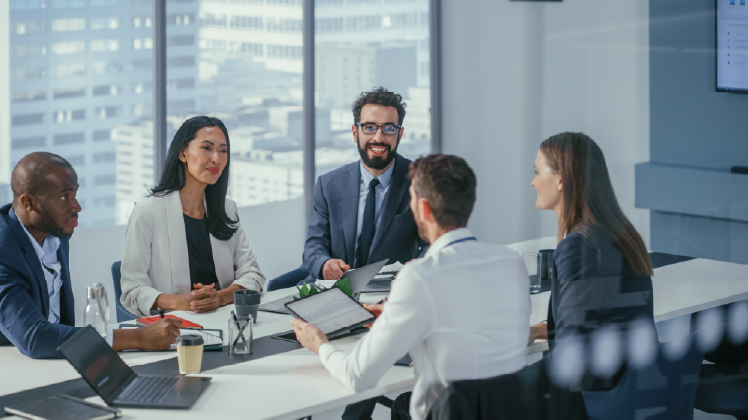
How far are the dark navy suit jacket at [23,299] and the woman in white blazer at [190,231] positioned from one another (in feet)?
1.87

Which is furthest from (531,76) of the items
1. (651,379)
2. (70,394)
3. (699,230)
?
(70,394)

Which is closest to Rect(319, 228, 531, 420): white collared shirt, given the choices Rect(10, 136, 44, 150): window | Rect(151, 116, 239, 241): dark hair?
Rect(151, 116, 239, 241): dark hair

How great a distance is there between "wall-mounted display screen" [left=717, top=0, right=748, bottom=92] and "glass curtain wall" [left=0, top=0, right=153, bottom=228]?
309cm

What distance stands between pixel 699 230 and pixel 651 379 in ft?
4.91

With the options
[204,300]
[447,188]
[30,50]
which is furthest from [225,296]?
[30,50]

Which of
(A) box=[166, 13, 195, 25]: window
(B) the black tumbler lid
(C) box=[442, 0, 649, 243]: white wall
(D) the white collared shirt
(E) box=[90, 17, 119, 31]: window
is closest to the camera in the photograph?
(D) the white collared shirt

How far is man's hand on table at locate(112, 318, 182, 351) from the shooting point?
2.36 m

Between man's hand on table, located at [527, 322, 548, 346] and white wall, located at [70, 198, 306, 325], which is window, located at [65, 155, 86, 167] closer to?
white wall, located at [70, 198, 306, 325]

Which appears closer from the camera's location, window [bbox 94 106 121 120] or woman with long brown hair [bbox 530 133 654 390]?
woman with long brown hair [bbox 530 133 654 390]

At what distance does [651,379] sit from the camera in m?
2.38

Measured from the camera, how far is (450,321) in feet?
6.29

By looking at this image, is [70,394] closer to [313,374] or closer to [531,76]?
[313,374]

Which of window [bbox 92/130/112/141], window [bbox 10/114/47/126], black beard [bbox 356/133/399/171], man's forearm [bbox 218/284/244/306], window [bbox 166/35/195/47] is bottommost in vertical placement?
man's forearm [bbox 218/284/244/306]

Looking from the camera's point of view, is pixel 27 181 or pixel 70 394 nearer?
pixel 70 394
